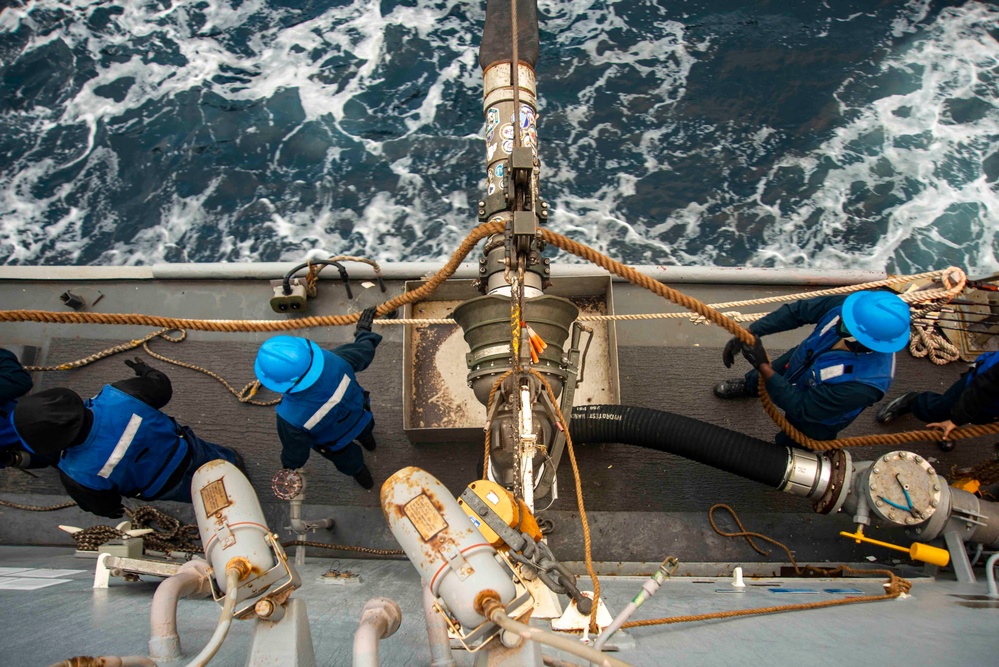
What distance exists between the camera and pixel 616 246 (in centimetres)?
524

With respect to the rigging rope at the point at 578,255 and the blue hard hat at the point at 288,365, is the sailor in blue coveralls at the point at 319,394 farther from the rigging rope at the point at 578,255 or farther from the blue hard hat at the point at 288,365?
the rigging rope at the point at 578,255

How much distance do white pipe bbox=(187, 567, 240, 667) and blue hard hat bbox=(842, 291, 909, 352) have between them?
2.57 metres

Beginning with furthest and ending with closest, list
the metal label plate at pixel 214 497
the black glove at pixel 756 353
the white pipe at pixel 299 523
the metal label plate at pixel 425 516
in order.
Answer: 1. the white pipe at pixel 299 523
2. the black glove at pixel 756 353
3. the metal label plate at pixel 214 497
4. the metal label plate at pixel 425 516

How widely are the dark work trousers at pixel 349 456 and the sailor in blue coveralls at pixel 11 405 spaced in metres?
1.38

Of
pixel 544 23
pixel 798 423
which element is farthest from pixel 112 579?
pixel 544 23

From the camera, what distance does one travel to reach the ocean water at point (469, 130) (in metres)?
5.32

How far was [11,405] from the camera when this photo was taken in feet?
10.1

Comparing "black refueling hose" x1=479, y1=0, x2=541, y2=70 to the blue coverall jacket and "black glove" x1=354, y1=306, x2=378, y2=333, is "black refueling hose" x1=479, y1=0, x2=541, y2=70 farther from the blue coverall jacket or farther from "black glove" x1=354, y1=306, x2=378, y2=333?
the blue coverall jacket

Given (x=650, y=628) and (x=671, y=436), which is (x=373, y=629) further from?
(x=671, y=436)

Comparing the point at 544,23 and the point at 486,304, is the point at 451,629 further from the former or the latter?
the point at 544,23

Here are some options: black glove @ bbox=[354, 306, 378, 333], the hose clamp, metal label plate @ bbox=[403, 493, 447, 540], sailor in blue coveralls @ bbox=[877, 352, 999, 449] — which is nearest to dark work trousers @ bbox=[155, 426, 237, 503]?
black glove @ bbox=[354, 306, 378, 333]

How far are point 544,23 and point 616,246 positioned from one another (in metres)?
2.86

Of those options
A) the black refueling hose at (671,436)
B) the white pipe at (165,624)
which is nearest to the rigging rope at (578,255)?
the black refueling hose at (671,436)

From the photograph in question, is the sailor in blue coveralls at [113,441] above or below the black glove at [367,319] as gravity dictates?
below
